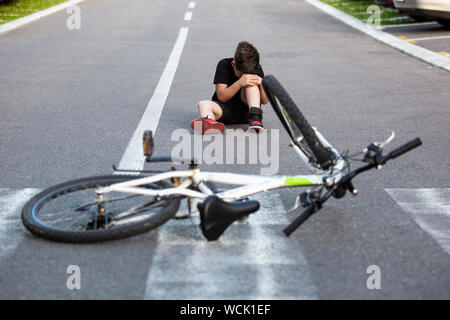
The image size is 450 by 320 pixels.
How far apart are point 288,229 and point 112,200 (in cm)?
115

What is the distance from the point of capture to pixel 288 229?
160 inches

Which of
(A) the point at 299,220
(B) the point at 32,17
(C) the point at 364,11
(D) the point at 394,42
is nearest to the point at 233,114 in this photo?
(A) the point at 299,220

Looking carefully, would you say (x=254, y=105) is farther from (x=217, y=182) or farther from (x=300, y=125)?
(x=217, y=182)

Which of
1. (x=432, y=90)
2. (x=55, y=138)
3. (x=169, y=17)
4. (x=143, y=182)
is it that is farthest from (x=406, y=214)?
(x=169, y=17)

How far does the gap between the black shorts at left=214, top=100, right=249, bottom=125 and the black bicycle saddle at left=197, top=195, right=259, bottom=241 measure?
11.0 feet

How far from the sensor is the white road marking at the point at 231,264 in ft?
11.6

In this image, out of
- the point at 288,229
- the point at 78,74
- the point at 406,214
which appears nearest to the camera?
the point at 288,229

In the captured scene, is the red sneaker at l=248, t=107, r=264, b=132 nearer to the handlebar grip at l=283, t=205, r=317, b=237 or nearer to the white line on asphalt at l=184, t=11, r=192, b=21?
the handlebar grip at l=283, t=205, r=317, b=237

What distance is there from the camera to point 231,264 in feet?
12.7

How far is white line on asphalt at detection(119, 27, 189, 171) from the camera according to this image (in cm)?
611

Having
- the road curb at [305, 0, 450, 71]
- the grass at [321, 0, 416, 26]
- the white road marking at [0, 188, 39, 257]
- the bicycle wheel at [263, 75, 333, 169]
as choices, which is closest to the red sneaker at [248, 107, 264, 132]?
the bicycle wheel at [263, 75, 333, 169]

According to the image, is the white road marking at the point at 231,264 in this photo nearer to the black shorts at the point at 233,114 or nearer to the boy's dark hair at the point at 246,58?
the boy's dark hair at the point at 246,58

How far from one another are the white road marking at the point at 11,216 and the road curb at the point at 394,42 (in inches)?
347
